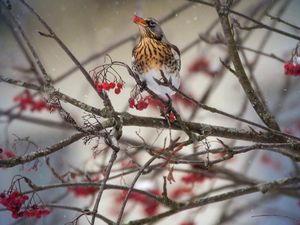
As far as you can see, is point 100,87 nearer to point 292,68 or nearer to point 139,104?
point 139,104

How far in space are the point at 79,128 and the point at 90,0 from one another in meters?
4.22

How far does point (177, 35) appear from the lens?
5.52 meters

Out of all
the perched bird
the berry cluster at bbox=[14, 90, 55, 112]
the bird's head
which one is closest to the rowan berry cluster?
the perched bird

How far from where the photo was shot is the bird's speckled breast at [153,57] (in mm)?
2084

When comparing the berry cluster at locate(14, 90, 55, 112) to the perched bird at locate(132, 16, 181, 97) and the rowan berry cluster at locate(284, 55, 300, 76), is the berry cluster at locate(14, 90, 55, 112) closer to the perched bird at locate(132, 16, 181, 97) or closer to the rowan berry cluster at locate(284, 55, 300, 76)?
the perched bird at locate(132, 16, 181, 97)

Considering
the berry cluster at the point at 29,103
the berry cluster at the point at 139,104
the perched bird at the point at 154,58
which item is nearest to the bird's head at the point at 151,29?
the perched bird at the point at 154,58

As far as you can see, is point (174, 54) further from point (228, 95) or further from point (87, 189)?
point (228, 95)

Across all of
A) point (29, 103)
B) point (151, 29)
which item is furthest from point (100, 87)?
point (29, 103)

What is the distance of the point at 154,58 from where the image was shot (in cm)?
209

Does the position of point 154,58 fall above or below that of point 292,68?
above

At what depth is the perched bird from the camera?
2.05m

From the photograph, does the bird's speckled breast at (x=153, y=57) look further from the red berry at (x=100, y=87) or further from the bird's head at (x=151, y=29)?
the red berry at (x=100, y=87)

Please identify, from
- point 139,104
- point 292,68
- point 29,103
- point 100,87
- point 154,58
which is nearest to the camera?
point 100,87

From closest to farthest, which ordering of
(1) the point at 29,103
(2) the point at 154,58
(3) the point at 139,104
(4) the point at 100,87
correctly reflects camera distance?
(4) the point at 100,87, (3) the point at 139,104, (2) the point at 154,58, (1) the point at 29,103
